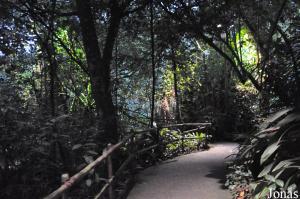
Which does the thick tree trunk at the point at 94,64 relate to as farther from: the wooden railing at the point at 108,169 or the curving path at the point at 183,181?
the curving path at the point at 183,181

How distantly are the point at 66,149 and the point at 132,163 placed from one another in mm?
2069

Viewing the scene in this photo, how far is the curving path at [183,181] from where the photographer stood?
662 cm

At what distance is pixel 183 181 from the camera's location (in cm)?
767

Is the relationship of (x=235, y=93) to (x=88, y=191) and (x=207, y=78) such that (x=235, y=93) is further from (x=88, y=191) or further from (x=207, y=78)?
(x=88, y=191)

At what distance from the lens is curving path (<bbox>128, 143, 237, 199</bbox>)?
662 cm

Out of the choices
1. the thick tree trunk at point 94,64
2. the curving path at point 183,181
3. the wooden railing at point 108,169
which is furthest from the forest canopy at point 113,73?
the curving path at point 183,181

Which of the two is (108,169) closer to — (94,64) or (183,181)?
(183,181)

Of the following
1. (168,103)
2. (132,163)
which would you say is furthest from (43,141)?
(168,103)

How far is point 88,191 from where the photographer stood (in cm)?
561

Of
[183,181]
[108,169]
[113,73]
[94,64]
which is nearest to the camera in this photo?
[108,169]

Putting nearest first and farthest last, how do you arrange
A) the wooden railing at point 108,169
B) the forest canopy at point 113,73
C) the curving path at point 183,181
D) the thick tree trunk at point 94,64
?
the wooden railing at point 108,169 < the forest canopy at point 113,73 < the curving path at point 183,181 < the thick tree trunk at point 94,64

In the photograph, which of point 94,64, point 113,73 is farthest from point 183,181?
point 113,73

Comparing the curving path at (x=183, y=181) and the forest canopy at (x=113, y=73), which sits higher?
the forest canopy at (x=113, y=73)

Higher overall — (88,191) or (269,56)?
(269,56)
